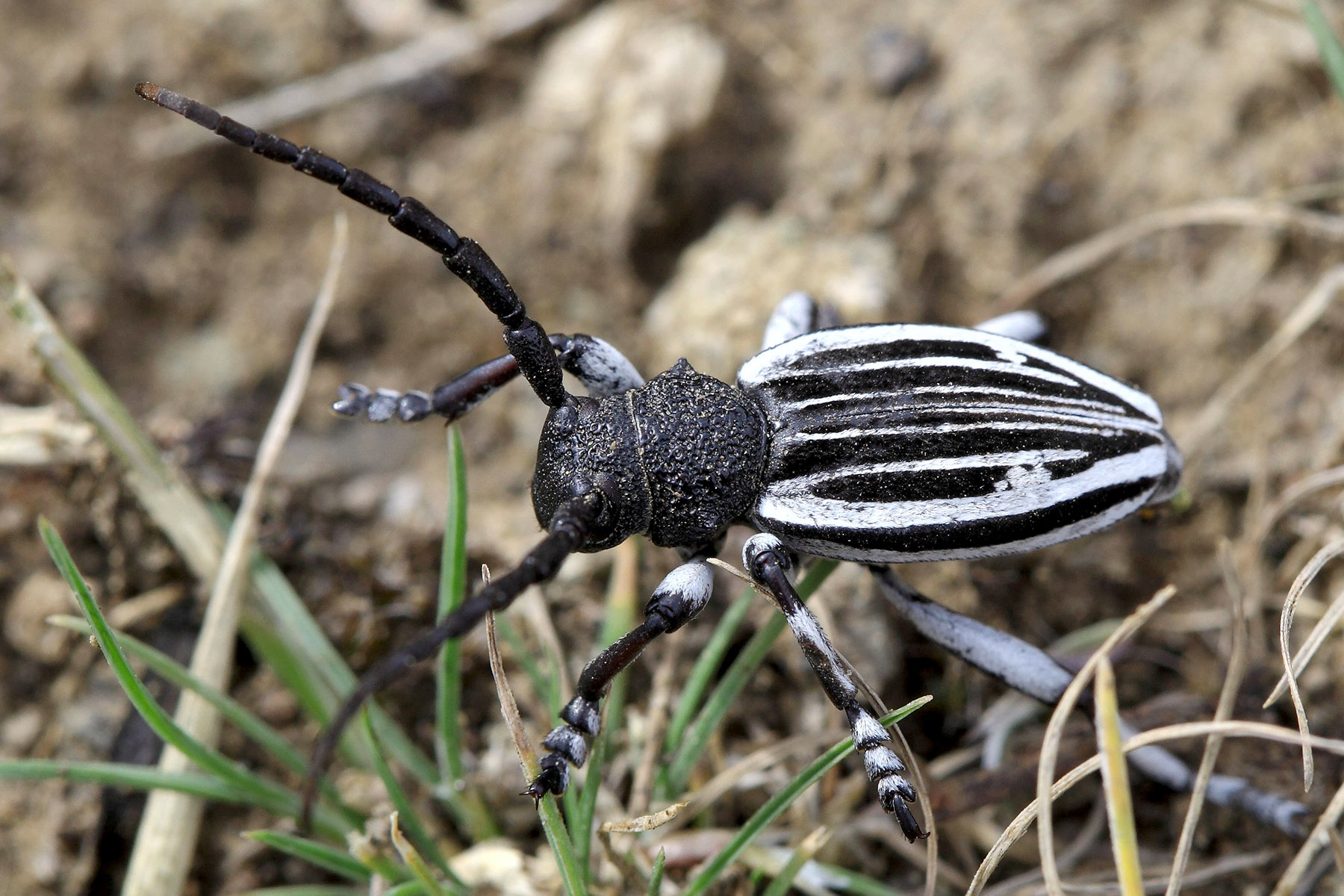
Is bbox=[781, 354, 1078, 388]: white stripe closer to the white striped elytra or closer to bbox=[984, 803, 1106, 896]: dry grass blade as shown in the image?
the white striped elytra

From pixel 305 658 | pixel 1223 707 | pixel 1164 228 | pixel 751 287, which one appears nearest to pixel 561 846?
pixel 305 658

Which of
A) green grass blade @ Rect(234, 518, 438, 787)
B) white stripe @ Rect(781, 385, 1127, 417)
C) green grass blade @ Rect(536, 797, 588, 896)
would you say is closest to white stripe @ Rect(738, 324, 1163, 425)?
white stripe @ Rect(781, 385, 1127, 417)

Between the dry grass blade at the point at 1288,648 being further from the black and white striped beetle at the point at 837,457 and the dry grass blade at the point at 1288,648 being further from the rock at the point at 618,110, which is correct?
the rock at the point at 618,110

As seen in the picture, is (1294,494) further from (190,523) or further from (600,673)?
(190,523)

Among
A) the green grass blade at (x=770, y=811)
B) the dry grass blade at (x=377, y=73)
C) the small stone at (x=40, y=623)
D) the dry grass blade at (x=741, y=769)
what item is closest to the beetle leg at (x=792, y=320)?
the dry grass blade at (x=741, y=769)


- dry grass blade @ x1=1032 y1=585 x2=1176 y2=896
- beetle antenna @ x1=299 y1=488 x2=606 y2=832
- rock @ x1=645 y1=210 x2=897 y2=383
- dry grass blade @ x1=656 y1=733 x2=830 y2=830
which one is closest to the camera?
beetle antenna @ x1=299 y1=488 x2=606 y2=832

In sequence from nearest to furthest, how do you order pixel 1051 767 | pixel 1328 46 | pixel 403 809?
Answer: pixel 1051 767, pixel 403 809, pixel 1328 46

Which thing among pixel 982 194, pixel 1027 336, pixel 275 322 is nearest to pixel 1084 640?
pixel 1027 336
